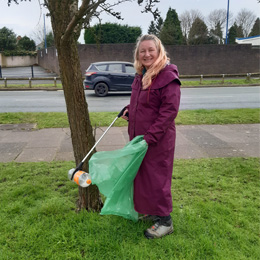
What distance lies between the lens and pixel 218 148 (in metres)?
5.12

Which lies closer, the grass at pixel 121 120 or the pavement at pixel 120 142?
the pavement at pixel 120 142

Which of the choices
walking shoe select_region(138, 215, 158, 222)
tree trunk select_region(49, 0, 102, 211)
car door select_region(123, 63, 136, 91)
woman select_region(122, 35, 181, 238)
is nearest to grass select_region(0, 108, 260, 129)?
tree trunk select_region(49, 0, 102, 211)

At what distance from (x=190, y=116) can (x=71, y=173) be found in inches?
234

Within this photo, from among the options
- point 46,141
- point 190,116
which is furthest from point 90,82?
point 46,141

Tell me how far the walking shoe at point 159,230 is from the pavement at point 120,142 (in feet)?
7.24

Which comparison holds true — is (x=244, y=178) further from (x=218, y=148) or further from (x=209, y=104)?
(x=209, y=104)

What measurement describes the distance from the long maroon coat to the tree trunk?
0.53 meters

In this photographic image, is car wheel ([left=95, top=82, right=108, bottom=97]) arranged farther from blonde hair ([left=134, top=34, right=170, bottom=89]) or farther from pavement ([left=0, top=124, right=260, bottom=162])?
blonde hair ([left=134, top=34, right=170, bottom=89])

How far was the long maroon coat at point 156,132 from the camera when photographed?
224 centimetres

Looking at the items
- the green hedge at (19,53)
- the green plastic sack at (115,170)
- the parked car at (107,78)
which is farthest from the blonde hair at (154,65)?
the green hedge at (19,53)

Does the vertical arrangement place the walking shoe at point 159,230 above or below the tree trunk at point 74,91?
below

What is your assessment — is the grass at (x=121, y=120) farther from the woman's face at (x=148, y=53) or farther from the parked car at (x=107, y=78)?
the parked car at (x=107, y=78)

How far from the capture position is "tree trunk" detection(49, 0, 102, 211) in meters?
2.44

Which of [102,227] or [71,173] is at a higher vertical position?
[71,173]
